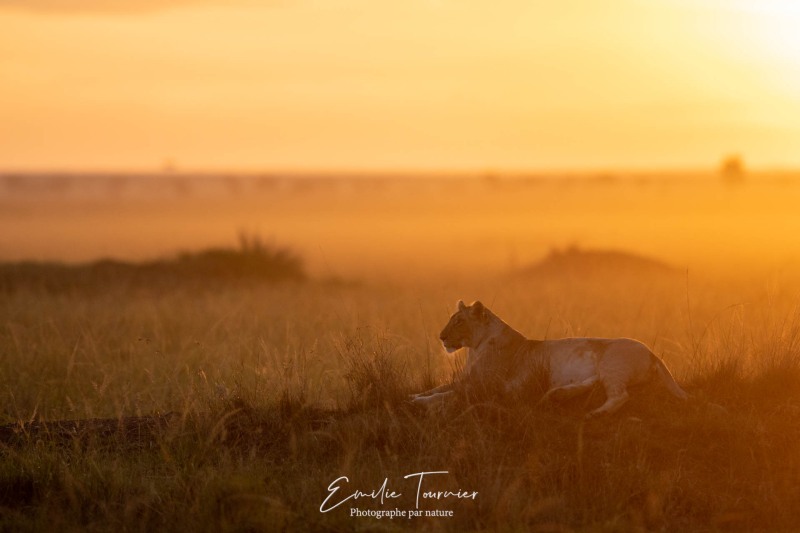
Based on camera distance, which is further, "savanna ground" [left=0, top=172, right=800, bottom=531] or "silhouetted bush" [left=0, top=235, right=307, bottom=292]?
"silhouetted bush" [left=0, top=235, right=307, bottom=292]

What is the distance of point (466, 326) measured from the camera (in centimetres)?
834

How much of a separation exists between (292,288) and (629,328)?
24.4ft

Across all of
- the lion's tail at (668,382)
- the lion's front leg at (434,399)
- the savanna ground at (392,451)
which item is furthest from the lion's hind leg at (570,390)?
the lion's front leg at (434,399)

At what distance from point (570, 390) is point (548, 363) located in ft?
1.15

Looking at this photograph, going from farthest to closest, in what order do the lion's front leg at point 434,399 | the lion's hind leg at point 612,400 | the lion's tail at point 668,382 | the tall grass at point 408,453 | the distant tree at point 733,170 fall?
the distant tree at point 733,170
the lion's tail at point 668,382
the lion's front leg at point 434,399
the lion's hind leg at point 612,400
the tall grass at point 408,453

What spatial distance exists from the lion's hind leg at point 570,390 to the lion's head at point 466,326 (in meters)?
0.88

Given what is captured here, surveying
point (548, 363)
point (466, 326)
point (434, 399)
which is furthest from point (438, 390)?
point (548, 363)

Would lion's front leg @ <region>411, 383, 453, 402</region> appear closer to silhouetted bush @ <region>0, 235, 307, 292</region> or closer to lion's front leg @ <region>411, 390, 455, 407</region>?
lion's front leg @ <region>411, 390, 455, 407</region>

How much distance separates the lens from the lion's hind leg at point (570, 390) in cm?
770

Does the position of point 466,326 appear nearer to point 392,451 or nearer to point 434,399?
point 434,399

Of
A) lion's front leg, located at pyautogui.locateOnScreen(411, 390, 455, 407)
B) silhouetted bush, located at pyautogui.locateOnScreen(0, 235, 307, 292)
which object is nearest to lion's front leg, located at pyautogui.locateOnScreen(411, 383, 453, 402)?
lion's front leg, located at pyautogui.locateOnScreen(411, 390, 455, 407)

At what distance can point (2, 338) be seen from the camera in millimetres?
12164

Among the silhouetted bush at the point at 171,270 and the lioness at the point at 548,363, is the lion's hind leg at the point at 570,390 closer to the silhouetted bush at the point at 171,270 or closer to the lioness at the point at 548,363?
the lioness at the point at 548,363

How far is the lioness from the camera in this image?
7.70 m
